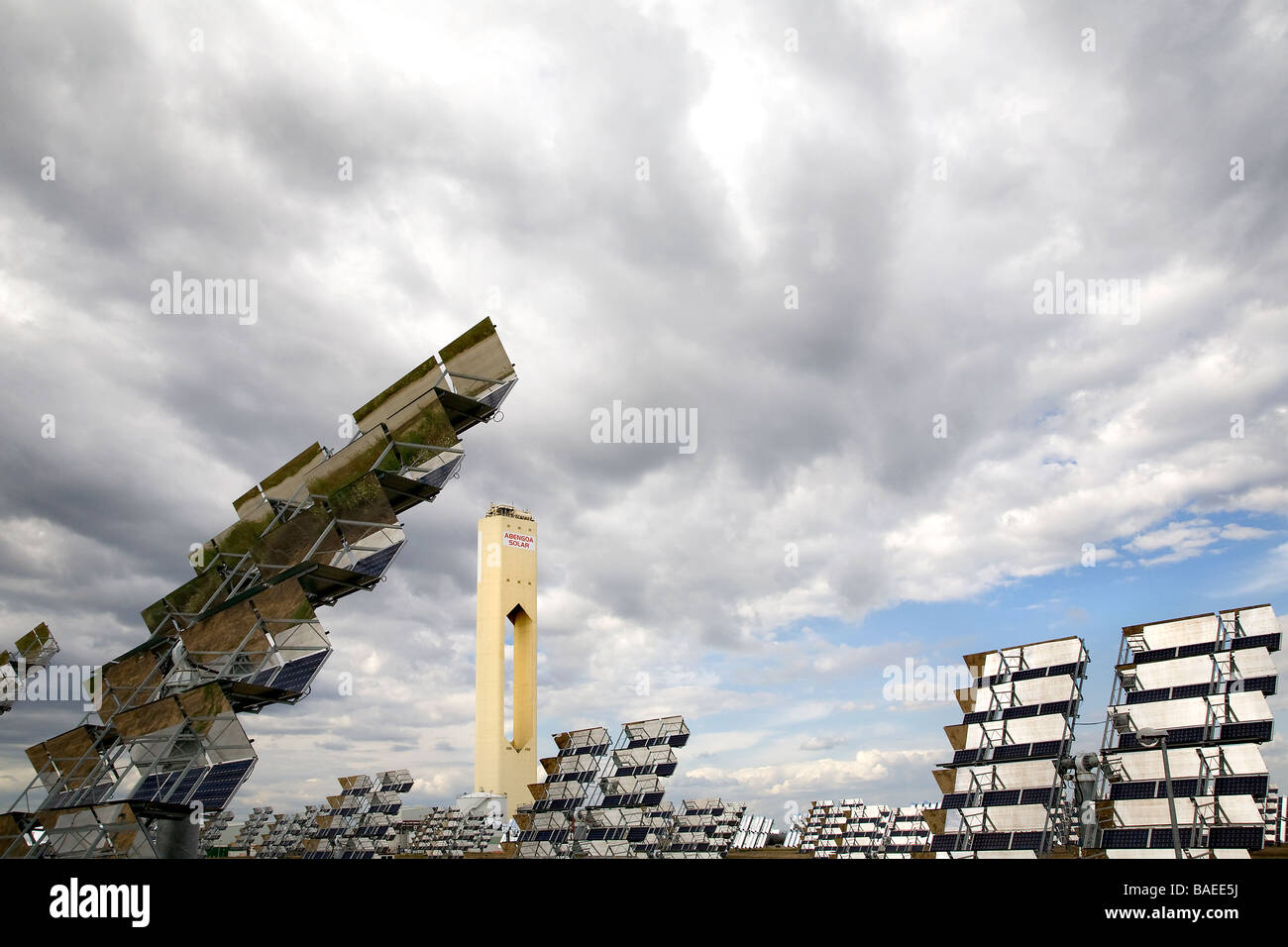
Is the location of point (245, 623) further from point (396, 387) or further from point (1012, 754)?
point (1012, 754)

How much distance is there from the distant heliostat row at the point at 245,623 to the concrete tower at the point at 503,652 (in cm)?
5643

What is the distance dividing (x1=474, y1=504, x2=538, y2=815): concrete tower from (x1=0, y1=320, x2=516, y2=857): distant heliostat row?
56.4 meters

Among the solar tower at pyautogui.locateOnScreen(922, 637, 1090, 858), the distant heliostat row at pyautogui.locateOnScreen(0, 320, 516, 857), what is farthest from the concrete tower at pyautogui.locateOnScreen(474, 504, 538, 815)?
the distant heliostat row at pyautogui.locateOnScreen(0, 320, 516, 857)

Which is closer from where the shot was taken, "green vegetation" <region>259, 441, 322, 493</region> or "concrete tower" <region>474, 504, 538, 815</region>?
"green vegetation" <region>259, 441, 322, 493</region>

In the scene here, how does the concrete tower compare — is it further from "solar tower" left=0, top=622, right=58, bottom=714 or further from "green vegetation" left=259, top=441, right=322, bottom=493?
"green vegetation" left=259, top=441, right=322, bottom=493

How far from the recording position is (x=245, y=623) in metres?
24.1

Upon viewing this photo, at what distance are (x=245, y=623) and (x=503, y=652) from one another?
2420 inches

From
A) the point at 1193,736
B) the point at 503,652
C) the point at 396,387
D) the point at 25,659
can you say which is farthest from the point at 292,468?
the point at 503,652

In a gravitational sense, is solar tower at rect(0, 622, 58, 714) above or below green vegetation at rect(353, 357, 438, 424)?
below

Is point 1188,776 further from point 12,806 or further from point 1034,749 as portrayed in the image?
point 12,806

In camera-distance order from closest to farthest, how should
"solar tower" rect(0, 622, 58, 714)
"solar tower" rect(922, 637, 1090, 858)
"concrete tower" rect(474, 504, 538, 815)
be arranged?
1. "solar tower" rect(922, 637, 1090, 858)
2. "solar tower" rect(0, 622, 58, 714)
3. "concrete tower" rect(474, 504, 538, 815)

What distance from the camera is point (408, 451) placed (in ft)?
84.6

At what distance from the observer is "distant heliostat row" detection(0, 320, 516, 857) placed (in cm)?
2266
